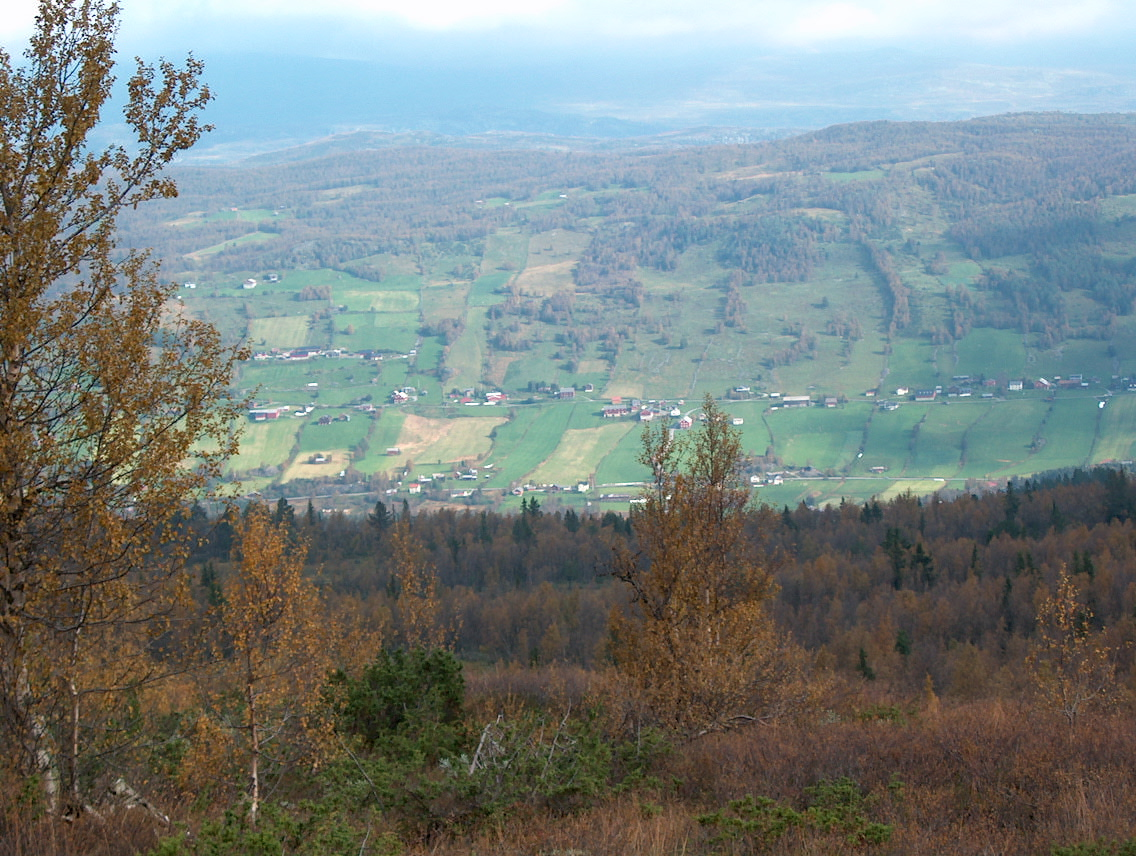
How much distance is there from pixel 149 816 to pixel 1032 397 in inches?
6435

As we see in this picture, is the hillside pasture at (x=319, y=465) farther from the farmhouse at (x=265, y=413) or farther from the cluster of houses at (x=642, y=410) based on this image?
the cluster of houses at (x=642, y=410)

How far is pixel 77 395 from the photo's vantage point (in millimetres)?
8062

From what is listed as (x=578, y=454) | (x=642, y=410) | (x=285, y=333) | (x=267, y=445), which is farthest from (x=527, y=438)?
(x=285, y=333)

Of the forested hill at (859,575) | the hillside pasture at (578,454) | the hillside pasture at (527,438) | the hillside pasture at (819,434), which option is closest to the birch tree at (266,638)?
the forested hill at (859,575)

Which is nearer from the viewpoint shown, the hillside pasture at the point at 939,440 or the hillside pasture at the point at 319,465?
the hillside pasture at the point at 939,440

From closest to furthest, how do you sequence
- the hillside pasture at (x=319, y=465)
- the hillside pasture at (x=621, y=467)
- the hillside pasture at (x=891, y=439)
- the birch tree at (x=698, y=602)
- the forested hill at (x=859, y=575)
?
the birch tree at (x=698, y=602), the forested hill at (x=859, y=575), the hillside pasture at (x=621, y=467), the hillside pasture at (x=319, y=465), the hillside pasture at (x=891, y=439)

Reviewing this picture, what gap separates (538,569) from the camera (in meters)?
73.9

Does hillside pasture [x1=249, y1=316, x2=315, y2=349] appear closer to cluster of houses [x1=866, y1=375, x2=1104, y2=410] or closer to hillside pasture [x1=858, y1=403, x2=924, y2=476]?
hillside pasture [x1=858, y1=403, x2=924, y2=476]

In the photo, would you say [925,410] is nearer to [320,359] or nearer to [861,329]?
[861,329]

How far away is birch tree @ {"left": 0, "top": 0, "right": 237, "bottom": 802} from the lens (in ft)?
25.7

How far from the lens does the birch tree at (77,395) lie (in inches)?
308

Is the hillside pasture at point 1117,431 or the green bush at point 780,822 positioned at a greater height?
the green bush at point 780,822

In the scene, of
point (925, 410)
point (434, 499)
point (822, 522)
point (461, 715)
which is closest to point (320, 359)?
point (434, 499)

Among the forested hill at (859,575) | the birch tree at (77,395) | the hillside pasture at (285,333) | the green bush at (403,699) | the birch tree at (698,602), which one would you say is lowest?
the forested hill at (859,575)
